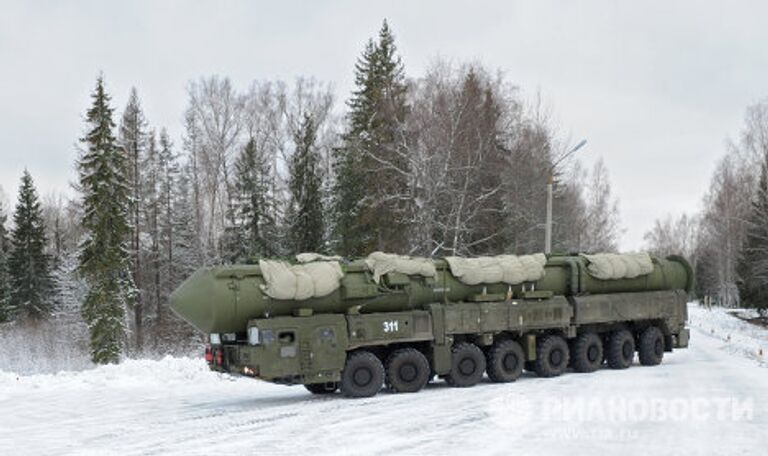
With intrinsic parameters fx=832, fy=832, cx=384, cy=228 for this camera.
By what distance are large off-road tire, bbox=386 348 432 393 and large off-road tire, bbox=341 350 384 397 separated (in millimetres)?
386

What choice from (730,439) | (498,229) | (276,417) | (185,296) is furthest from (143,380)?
(498,229)

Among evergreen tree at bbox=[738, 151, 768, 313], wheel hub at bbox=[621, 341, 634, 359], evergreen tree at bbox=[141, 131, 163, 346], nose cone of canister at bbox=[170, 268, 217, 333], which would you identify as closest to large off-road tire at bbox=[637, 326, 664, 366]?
wheel hub at bbox=[621, 341, 634, 359]

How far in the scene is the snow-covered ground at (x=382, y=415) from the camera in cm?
1019

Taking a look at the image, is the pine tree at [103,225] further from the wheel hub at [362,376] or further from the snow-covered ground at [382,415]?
the wheel hub at [362,376]

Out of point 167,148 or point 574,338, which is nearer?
point 574,338

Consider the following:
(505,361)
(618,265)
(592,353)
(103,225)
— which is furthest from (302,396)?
(103,225)

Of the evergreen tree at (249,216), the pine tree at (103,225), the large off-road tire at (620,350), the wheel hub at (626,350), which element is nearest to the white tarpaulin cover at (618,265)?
the large off-road tire at (620,350)

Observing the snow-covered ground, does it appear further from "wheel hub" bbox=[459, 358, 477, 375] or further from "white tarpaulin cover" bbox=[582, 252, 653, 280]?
"white tarpaulin cover" bbox=[582, 252, 653, 280]

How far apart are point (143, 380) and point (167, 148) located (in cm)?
4297

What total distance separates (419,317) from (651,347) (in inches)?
305

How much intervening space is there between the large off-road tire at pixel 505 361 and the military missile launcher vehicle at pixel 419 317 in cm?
2

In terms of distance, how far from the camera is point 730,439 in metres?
10.2

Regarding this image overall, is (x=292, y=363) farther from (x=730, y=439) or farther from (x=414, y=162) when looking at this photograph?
(x=414, y=162)

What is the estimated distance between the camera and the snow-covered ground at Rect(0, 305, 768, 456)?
33.4 feet
